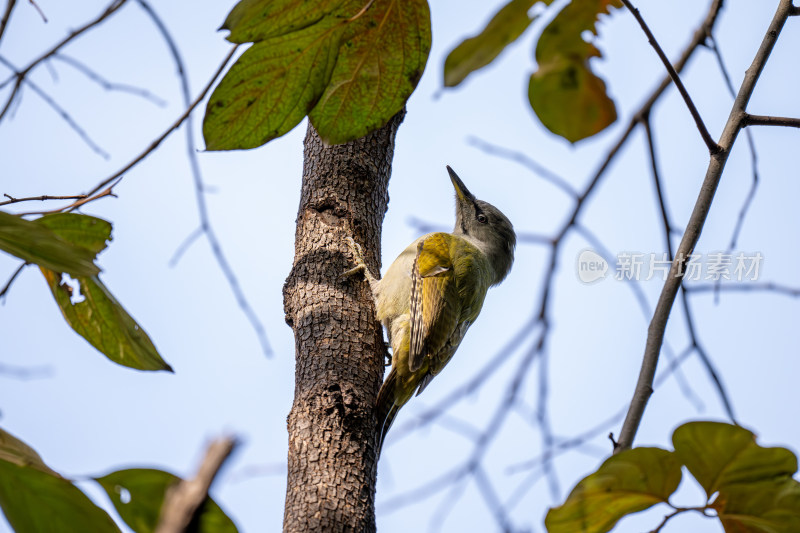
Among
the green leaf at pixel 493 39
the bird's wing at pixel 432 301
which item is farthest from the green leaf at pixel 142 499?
the bird's wing at pixel 432 301

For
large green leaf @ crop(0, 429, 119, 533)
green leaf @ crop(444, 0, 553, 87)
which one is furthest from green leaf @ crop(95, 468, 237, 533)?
green leaf @ crop(444, 0, 553, 87)

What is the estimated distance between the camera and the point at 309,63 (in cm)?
128

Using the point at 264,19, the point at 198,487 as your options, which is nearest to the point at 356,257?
the point at 264,19

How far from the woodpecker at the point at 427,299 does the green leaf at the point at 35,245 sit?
Result: 2.30 m

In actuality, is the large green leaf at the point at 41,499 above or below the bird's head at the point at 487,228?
below

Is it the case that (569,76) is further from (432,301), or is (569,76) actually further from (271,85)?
(432,301)

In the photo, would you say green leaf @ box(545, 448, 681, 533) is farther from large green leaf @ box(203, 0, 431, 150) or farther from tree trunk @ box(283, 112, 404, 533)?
tree trunk @ box(283, 112, 404, 533)

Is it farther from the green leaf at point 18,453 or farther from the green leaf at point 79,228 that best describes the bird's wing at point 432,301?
the green leaf at point 18,453

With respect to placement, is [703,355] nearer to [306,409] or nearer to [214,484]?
[306,409]

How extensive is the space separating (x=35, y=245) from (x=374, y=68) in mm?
633

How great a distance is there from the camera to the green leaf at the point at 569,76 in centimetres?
111

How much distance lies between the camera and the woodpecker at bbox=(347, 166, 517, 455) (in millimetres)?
3938

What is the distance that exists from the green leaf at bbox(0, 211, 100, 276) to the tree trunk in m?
1.62

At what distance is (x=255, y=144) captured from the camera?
4.25ft
